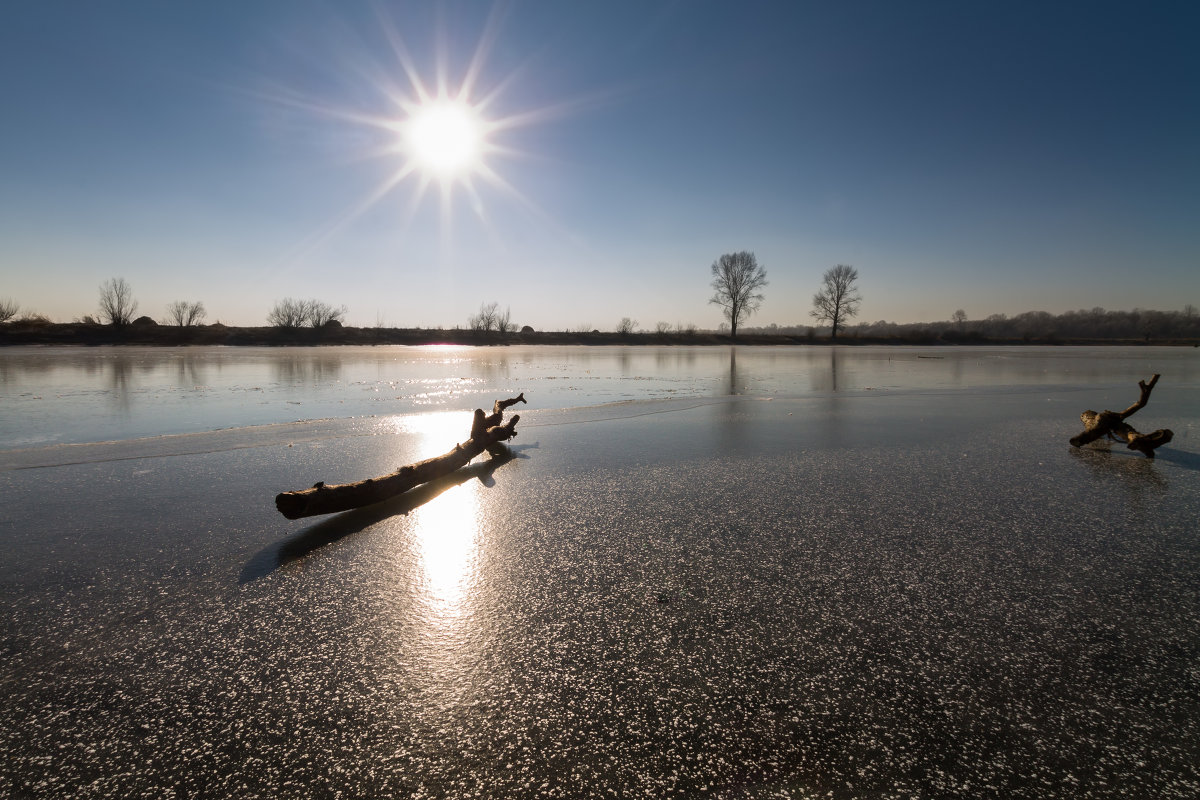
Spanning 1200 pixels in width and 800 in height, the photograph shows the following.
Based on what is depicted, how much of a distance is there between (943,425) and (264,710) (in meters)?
7.67

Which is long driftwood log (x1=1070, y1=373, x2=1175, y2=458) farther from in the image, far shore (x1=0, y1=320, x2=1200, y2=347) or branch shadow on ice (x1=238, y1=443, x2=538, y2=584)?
far shore (x1=0, y1=320, x2=1200, y2=347)

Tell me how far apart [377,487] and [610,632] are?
7.55 ft

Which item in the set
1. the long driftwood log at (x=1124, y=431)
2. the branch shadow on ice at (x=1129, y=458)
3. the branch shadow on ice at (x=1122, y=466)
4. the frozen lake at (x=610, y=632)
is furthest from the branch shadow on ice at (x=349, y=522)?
the long driftwood log at (x=1124, y=431)

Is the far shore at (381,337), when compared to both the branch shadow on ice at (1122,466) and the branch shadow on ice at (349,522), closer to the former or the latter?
the branch shadow on ice at (349,522)

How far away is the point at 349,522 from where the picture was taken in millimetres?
3385

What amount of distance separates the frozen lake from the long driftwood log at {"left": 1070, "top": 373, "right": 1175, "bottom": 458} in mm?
292

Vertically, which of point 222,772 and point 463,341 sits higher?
point 463,341

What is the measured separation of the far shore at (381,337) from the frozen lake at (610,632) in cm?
4604

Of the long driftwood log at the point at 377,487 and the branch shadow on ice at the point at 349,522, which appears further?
the long driftwood log at the point at 377,487

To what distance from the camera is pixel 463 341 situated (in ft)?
173

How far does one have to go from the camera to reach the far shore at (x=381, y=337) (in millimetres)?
40344

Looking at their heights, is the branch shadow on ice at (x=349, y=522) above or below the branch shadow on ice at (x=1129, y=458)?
below

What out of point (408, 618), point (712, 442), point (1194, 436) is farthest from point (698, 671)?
point (1194, 436)

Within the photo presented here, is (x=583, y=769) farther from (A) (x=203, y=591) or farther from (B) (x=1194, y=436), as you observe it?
(B) (x=1194, y=436)
